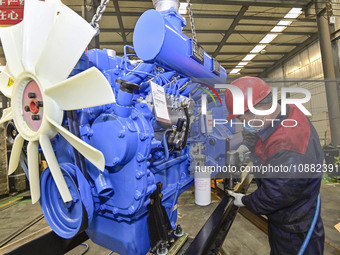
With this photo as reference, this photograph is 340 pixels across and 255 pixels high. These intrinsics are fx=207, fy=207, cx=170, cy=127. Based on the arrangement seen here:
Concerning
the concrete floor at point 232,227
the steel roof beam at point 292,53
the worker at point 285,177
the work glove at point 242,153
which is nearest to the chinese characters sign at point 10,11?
the concrete floor at point 232,227

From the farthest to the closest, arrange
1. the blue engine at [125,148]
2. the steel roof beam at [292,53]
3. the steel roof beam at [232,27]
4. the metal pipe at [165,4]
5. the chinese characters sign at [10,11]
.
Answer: the steel roof beam at [292,53] < the steel roof beam at [232,27] < the chinese characters sign at [10,11] < the metal pipe at [165,4] < the blue engine at [125,148]

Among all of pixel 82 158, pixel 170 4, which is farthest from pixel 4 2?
pixel 82 158

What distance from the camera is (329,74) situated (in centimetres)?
517

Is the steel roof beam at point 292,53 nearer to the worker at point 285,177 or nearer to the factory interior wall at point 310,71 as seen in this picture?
the factory interior wall at point 310,71

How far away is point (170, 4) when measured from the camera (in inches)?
50.3

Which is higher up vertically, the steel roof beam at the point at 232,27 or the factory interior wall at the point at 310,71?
the steel roof beam at the point at 232,27

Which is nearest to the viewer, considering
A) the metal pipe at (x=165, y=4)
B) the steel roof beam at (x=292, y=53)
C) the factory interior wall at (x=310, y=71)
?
the metal pipe at (x=165, y=4)

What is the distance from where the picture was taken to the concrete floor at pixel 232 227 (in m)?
2.08

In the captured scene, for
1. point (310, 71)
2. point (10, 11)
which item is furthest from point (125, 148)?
point (310, 71)

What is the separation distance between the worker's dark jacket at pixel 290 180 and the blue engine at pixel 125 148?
1.72 ft

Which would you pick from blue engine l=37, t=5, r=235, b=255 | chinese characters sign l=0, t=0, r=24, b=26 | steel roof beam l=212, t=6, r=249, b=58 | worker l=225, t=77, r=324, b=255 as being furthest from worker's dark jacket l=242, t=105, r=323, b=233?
steel roof beam l=212, t=6, r=249, b=58

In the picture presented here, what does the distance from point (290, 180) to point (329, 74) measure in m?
5.52

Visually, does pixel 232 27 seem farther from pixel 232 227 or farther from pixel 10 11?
pixel 232 227

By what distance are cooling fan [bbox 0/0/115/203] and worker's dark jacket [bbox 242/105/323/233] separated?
91 cm
